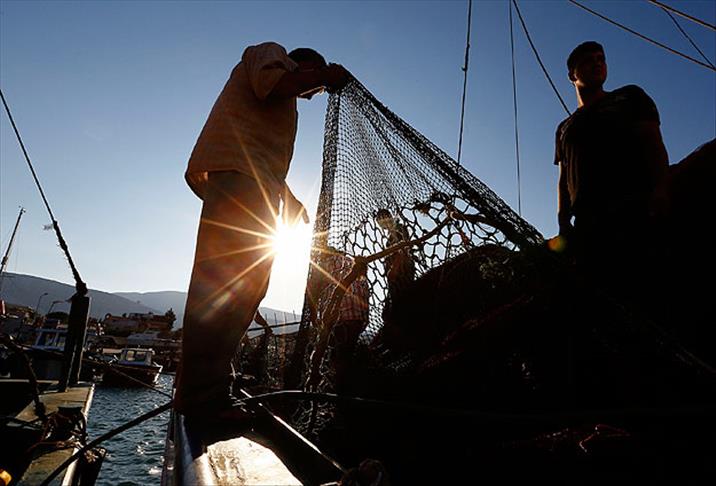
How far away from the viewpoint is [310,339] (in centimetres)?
435

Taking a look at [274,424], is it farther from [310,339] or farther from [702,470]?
[310,339]

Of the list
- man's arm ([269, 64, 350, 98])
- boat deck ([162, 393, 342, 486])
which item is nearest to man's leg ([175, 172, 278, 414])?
boat deck ([162, 393, 342, 486])

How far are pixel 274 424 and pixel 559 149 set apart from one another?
3.11 meters

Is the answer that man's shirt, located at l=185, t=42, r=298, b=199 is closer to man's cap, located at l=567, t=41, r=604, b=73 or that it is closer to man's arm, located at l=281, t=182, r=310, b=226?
man's arm, located at l=281, t=182, r=310, b=226

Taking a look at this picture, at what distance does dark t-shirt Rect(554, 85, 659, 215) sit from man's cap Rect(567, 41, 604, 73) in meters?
0.42

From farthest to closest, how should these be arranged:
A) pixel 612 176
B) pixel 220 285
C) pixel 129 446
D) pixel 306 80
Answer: pixel 129 446 → pixel 612 176 → pixel 306 80 → pixel 220 285

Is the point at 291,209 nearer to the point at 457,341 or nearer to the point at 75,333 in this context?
the point at 457,341

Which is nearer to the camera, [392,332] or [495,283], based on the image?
[495,283]

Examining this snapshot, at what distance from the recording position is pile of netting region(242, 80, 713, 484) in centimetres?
223

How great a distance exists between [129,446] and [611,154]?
12996 millimetres

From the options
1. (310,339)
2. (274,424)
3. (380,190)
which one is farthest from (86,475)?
(380,190)

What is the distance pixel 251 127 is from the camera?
1.62 meters

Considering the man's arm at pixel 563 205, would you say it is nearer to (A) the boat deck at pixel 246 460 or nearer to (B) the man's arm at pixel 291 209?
(B) the man's arm at pixel 291 209

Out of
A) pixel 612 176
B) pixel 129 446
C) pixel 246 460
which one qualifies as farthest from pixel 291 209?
pixel 129 446
